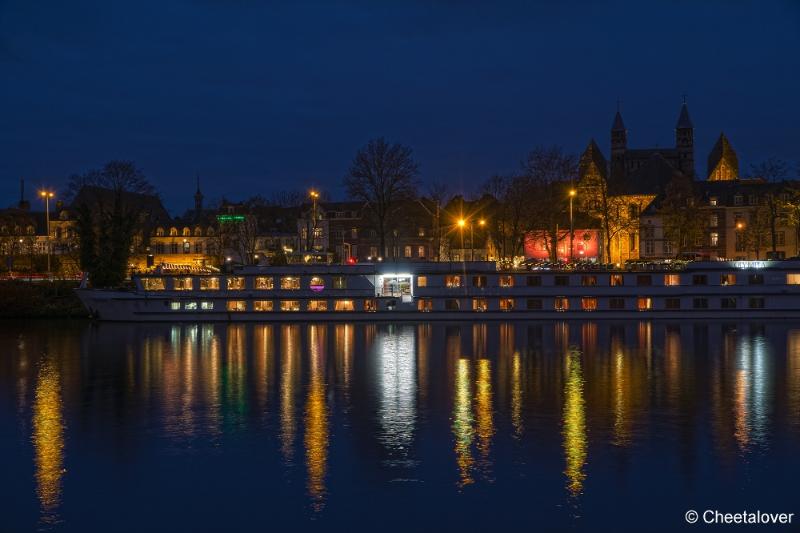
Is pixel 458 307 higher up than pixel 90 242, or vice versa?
pixel 90 242

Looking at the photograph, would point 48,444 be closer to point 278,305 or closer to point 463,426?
point 463,426

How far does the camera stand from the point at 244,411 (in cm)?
3206

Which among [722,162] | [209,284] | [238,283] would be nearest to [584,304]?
[238,283]

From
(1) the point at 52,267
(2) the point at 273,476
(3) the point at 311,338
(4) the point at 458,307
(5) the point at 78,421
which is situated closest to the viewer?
(2) the point at 273,476

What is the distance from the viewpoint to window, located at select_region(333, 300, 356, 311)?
66.4m

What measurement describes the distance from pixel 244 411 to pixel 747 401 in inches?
773

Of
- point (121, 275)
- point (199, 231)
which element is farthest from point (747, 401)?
point (199, 231)

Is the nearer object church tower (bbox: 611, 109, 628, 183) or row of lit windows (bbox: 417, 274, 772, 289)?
row of lit windows (bbox: 417, 274, 772, 289)

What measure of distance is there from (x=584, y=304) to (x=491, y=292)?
24.2ft

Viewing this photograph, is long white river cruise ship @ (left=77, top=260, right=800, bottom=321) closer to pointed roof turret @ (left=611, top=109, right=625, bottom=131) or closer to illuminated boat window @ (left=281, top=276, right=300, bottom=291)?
illuminated boat window @ (left=281, top=276, right=300, bottom=291)

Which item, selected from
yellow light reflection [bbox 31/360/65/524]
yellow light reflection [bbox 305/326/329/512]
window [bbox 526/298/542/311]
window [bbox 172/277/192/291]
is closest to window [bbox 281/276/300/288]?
window [bbox 172/277/192/291]

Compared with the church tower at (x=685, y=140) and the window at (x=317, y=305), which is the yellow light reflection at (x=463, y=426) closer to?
the window at (x=317, y=305)

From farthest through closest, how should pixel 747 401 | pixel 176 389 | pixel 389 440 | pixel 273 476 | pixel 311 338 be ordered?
pixel 311 338, pixel 176 389, pixel 747 401, pixel 389 440, pixel 273 476

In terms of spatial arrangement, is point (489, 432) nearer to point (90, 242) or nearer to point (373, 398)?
point (373, 398)
